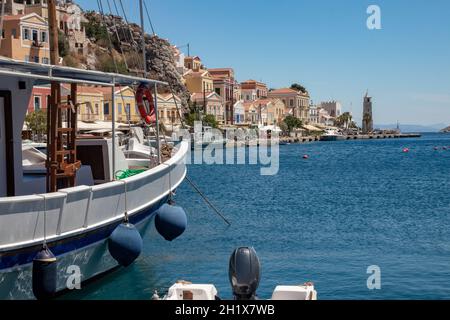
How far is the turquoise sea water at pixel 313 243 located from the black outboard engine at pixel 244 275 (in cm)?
500

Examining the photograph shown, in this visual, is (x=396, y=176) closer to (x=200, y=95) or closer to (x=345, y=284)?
(x=345, y=284)

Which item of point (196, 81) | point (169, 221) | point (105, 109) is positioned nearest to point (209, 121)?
point (196, 81)

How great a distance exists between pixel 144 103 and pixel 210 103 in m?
90.5

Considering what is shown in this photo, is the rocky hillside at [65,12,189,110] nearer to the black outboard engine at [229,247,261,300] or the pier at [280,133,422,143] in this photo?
the pier at [280,133,422,143]

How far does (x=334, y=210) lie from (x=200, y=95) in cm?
8022

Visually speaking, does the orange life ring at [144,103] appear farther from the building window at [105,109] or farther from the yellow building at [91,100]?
the building window at [105,109]

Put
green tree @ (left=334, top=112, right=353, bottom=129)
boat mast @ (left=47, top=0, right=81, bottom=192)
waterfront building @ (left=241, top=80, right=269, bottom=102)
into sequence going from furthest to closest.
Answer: green tree @ (left=334, top=112, right=353, bottom=129), waterfront building @ (left=241, top=80, right=269, bottom=102), boat mast @ (left=47, top=0, right=81, bottom=192)

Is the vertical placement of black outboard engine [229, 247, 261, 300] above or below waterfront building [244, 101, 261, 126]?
below

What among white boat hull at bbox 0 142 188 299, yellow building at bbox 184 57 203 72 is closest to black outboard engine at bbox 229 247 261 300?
white boat hull at bbox 0 142 188 299

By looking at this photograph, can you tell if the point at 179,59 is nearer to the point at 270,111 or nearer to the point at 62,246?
the point at 270,111

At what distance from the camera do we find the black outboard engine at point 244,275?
21.2 feet

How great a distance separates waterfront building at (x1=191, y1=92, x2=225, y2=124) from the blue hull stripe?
8895 centimetres

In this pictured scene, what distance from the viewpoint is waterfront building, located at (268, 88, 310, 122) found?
15175 cm

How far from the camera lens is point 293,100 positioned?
152375 mm
